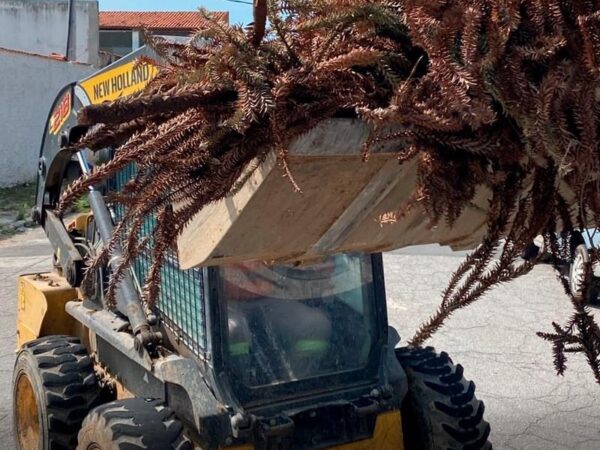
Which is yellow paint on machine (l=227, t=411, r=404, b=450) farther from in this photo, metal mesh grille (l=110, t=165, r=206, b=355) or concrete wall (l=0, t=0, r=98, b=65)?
concrete wall (l=0, t=0, r=98, b=65)

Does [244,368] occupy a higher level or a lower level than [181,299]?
lower

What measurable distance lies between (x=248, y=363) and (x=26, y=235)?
11842 mm

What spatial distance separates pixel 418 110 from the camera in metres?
1.56

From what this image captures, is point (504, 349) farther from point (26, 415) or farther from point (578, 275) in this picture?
point (578, 275)

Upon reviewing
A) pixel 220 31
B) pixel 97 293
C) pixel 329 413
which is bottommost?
pixel 329 413

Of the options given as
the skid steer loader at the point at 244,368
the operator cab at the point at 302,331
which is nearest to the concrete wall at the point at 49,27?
the skid steer loader at the point at 244,368

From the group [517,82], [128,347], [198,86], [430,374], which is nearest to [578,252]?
[517,82]

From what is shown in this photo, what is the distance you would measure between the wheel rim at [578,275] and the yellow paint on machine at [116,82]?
5.43 ft

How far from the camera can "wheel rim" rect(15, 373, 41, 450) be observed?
412 cm

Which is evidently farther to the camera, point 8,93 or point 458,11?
point 8,93

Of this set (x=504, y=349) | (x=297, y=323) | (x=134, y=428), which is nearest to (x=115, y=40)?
(x=504, y=349)

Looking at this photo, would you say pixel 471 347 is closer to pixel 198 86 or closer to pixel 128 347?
pixel 128 347

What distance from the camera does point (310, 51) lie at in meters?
1.72

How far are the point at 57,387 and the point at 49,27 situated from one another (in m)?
21.9
